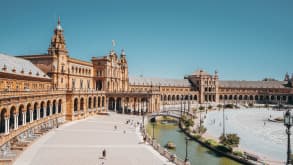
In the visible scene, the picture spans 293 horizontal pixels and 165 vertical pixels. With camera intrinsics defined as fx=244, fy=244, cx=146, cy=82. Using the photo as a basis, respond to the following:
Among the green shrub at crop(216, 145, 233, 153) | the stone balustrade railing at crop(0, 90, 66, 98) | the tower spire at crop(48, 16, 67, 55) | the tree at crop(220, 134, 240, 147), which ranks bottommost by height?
the green shrub at crop(216, 145, 233, 153)

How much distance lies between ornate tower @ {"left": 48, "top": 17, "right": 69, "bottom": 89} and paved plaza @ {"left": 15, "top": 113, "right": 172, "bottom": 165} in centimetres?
2011

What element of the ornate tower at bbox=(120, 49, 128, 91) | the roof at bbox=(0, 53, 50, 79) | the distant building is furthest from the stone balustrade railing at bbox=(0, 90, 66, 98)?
the ornate tower at bbox=(120, 49, 128, 91)

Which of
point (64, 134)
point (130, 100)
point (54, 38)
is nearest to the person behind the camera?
point (64, 134)

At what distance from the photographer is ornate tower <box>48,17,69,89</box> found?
6681cm

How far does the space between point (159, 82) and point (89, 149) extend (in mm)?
100259

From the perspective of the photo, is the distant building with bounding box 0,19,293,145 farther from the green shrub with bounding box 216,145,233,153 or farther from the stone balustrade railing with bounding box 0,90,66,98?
the green shrub with bounding box 216,145,233,153

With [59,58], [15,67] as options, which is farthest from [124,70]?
[15,67]

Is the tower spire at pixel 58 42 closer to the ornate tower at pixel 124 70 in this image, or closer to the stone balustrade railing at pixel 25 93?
the stone balustrade railing at pixel 25 93

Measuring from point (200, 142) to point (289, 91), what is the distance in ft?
426

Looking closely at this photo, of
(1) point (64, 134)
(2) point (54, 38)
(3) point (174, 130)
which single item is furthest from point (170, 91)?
(1) point (64, 134)

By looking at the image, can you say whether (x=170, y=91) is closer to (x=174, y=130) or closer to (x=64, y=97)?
(x=174, y=130)

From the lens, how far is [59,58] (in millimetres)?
67250

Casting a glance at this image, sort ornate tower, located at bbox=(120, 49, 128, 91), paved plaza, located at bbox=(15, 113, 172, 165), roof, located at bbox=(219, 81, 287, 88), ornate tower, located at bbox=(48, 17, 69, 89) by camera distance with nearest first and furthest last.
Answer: paved plaza, located at bbox=(15, 113, 172, 165), ornate tower, located at bbox=(48, 17, 69, 89), ornate tower, located at bbox=(120, 49, 128, 91), roof, located at bbox=(219, 81, 287, 88)

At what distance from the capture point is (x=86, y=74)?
8588 cm
